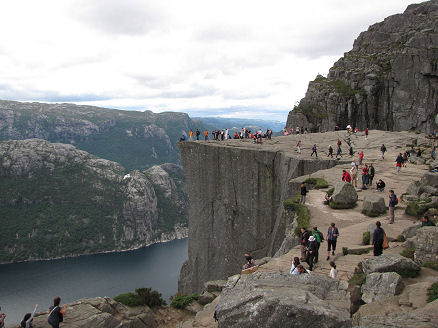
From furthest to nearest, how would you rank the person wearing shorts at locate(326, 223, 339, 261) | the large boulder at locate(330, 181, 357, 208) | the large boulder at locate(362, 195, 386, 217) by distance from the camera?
the large boulder at locate(330, 181, 357, 208)
the large boulder at locate(362, 195, 386, 217)
the person wearing shorts at locate(326, 223, 339, 261)

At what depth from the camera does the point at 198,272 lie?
51906 mm

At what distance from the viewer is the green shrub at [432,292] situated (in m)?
11.4

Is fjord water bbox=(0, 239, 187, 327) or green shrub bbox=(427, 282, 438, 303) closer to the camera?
green shrub bbox=(427, 282, 438, 303)

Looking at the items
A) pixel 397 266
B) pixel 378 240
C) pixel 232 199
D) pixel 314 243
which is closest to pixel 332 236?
pixel 314 243

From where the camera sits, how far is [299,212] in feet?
86.7

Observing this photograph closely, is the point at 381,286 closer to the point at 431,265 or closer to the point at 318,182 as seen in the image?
the point at 431,265

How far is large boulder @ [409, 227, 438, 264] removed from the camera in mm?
14570

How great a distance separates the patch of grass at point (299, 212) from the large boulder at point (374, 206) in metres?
4.02

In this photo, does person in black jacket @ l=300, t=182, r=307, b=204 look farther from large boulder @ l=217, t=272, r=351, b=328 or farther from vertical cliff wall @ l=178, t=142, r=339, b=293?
large boulder @ l=217, t=272, r=351, b=328

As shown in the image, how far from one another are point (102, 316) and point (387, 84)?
2555 inches

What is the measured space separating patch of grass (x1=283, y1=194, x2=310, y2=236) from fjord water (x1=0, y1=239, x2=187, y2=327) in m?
106

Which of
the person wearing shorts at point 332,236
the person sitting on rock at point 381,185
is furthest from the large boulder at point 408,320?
the person sitting on rock at point 381,185

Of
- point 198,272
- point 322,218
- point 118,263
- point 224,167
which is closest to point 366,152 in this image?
point 224,167

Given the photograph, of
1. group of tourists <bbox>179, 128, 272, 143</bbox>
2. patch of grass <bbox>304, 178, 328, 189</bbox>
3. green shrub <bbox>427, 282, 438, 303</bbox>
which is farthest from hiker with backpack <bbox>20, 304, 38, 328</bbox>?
group of tourists <bbox>179, 128, 272, 143</bbox>
